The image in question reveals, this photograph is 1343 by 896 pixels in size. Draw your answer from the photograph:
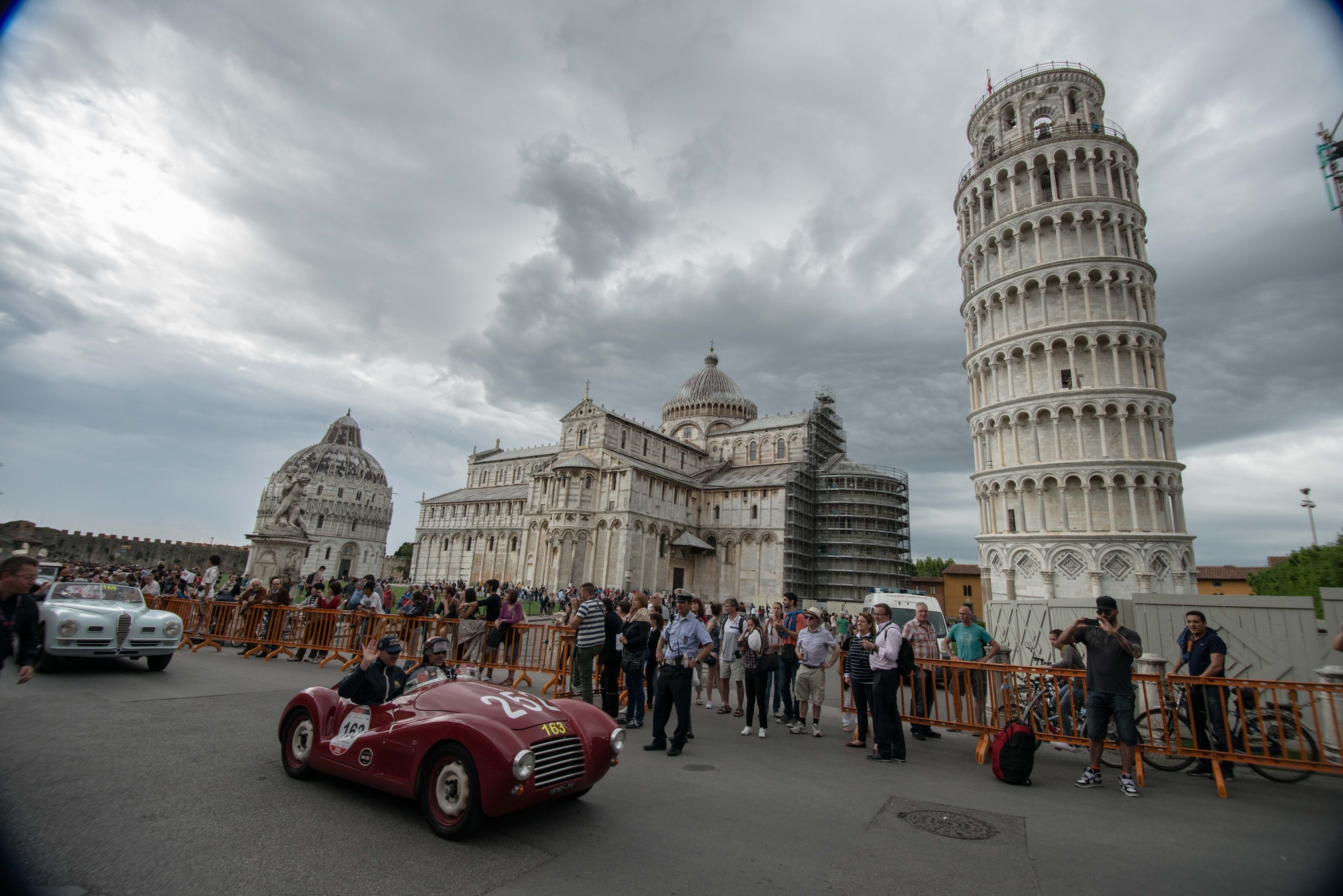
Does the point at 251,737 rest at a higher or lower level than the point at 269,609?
lower

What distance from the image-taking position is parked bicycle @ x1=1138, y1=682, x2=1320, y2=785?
6.70 m

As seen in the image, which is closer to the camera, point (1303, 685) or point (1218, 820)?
point (1218, 820)

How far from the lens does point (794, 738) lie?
9.01 meters

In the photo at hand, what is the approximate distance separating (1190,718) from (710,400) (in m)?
55.1

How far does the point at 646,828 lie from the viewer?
5.01 meters

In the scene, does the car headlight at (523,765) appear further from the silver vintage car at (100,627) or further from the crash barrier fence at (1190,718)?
the silver vintage car at (100,627)

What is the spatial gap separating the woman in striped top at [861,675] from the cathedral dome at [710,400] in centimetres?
5268

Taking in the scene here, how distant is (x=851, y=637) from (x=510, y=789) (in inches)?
236

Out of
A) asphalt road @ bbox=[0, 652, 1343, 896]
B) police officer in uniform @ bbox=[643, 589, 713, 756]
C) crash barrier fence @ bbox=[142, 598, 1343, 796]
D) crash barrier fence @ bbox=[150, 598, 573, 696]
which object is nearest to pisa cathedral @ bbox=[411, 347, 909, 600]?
crash barrier fence @ bbox=[150, 598, 573, 696]

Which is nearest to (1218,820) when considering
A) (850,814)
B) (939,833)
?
(939,833)

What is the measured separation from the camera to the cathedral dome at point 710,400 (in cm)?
6106

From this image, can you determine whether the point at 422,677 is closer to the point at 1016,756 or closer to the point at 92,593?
the point at 1016,756


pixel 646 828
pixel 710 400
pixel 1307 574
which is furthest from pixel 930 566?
pixel 646 828

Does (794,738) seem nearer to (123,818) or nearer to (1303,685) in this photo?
(1303,685)
